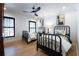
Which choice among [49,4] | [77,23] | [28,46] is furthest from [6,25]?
[77,23]

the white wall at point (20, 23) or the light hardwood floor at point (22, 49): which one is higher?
the white wall at point (20, 23)

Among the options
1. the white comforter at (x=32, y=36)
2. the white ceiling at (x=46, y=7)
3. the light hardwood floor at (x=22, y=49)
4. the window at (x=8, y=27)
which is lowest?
the light hardwood floor at (x=22, y=49)

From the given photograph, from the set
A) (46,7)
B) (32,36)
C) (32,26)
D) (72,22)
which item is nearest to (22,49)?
(32,36)

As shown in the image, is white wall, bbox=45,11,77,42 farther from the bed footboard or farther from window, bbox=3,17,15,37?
window, bbox=3,17,15,37

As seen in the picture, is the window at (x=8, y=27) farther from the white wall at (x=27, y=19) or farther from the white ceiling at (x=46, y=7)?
the white ceiling at (x=46, y=7)

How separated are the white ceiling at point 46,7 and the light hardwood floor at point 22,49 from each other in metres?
0.51

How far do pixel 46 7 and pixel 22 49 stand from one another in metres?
0.77

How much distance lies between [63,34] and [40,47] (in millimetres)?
424

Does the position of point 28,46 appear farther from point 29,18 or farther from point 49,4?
point 49,4

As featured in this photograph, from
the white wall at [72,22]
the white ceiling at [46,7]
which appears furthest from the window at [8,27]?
the white wall at [72,22]

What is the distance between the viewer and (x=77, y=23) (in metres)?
1.52

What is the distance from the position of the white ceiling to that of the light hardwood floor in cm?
51

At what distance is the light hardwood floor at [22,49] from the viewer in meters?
1.49

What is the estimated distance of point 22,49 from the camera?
152 centimetres
